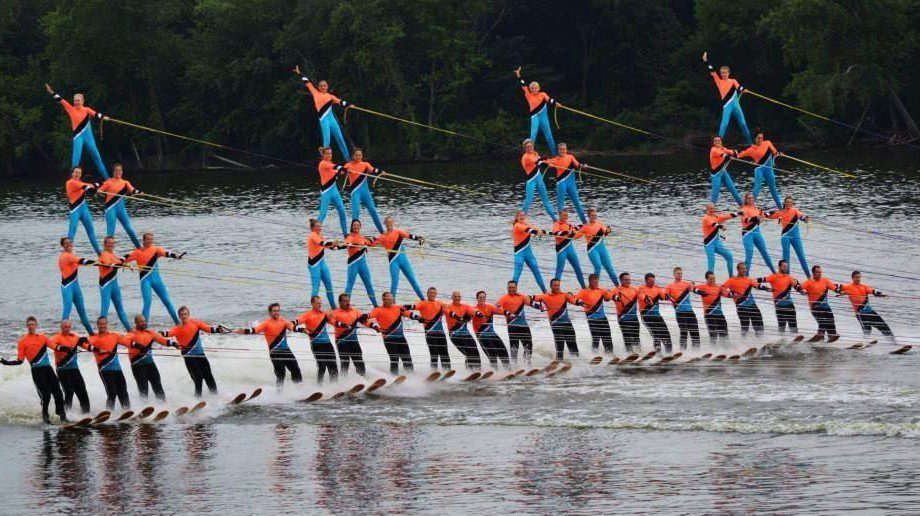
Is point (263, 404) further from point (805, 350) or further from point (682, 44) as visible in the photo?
point (682, 44)

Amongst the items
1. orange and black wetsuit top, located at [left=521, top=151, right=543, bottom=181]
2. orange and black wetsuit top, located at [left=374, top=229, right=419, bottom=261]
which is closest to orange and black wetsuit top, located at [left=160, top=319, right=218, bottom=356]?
orange and black wetsuit top, located at [left=374, top=229, right=419, bottom=261]

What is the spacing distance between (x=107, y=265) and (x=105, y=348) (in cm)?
162

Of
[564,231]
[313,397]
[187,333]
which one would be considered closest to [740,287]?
[564,231]

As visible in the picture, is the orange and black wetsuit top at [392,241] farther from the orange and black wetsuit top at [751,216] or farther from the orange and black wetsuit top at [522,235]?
the orange and black wetsuit top at [751,216]

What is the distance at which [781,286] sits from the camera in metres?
27.7

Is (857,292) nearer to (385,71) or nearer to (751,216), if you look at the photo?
(751,216)

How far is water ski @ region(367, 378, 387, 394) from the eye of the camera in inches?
981

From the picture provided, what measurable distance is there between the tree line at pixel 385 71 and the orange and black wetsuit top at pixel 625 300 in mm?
34751

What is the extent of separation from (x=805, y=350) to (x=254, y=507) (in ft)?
39.8

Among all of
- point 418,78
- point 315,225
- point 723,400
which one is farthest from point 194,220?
point 723,400

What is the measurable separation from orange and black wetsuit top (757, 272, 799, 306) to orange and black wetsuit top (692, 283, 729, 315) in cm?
Answer: 79

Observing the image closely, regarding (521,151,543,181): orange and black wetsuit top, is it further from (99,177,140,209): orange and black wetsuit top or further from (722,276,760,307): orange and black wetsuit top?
(99,177,140,209): orange and black wetsuit top

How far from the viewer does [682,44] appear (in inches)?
2633

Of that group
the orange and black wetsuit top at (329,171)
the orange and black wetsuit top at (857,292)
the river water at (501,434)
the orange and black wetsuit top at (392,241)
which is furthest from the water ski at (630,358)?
the orange and black wetsuit top at (329,171)
